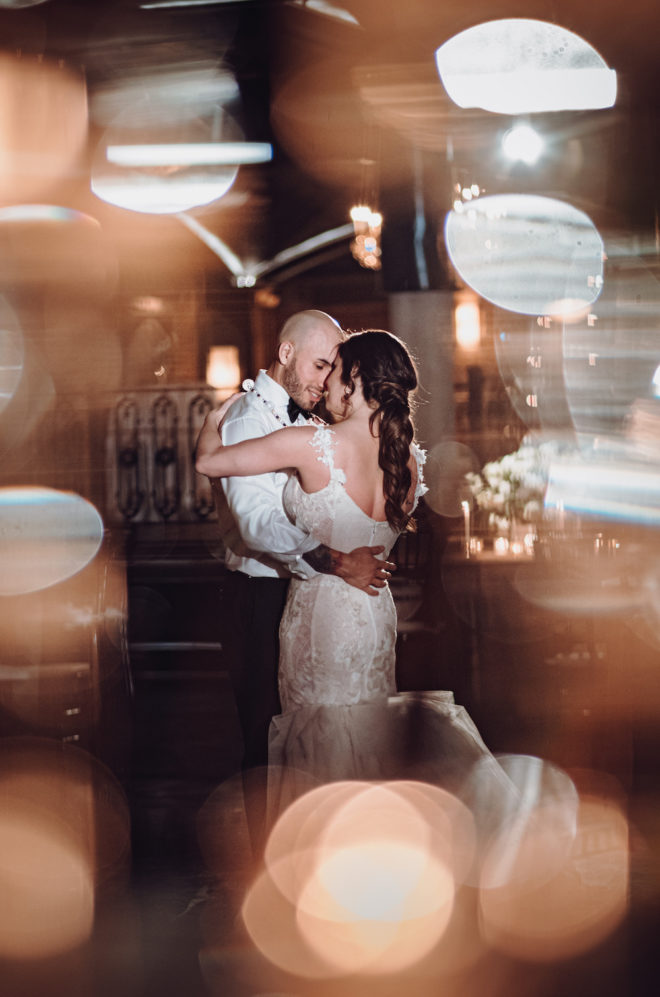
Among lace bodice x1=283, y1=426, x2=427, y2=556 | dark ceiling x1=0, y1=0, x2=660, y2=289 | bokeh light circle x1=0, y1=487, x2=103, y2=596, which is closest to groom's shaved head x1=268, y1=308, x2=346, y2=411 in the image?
lace bodice x1=283, y1=426, x2=427, y2=556

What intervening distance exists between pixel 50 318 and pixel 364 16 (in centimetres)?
619

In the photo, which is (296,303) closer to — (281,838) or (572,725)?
(572,725)

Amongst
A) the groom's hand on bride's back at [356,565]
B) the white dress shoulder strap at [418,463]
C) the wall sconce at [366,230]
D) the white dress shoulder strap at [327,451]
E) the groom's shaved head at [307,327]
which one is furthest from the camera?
the wall sconce at [366,230]

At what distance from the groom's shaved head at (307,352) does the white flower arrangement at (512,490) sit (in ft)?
7.37

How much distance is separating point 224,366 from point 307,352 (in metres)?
8.61

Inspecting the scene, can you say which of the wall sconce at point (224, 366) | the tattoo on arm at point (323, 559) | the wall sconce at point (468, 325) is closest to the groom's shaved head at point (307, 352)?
the tattoo on arm at point (323, 559)

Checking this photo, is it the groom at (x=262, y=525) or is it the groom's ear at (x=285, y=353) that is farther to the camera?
the groom's ear at (x=285, y=353)

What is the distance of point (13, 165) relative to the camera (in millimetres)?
7695

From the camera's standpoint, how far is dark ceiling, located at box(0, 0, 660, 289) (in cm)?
469

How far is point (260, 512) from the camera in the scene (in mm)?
2654

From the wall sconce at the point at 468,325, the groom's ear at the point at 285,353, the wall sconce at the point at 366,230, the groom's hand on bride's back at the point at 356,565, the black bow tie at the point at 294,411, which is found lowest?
the groom's hand on bride's back at the point at 356,565

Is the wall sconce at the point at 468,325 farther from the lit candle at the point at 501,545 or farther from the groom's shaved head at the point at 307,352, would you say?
the groom's shaved head at the point at 307,352

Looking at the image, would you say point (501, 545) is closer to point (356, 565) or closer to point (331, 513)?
point (356, 565)

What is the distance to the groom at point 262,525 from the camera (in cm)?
269
